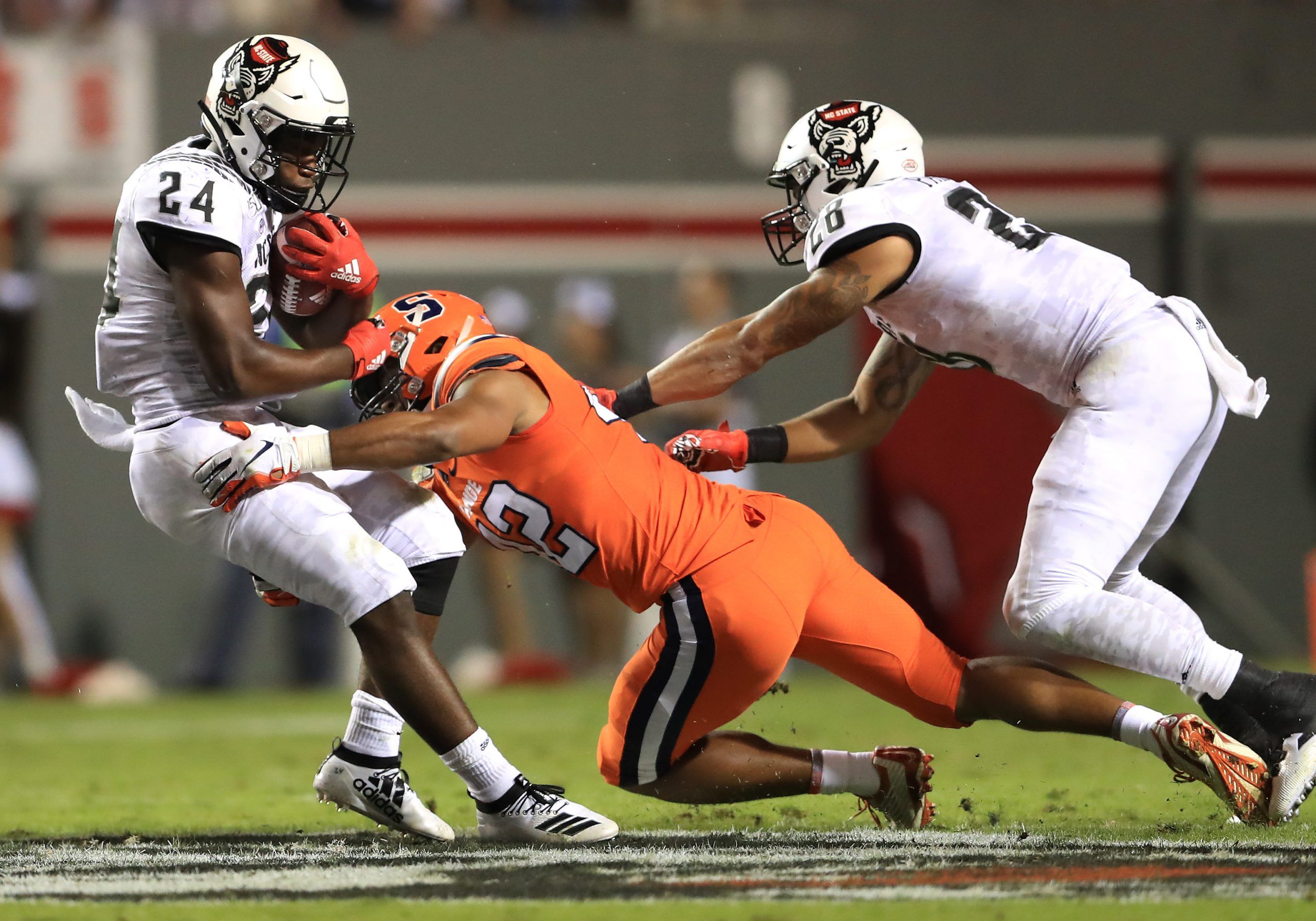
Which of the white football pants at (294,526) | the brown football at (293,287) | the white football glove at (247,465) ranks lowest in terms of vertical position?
the white football pants at (294,526)

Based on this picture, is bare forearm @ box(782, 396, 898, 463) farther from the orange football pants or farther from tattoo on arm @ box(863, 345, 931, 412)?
the orange football pants

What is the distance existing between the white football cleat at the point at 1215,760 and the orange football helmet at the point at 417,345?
178 centimetres

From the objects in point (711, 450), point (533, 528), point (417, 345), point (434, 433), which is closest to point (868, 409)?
point (711, 450)

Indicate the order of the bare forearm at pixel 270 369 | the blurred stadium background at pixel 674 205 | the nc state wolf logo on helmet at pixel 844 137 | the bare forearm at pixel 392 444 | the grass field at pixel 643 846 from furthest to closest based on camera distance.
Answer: the blurred stadium background at pixel 674 205 → the nc state wolf logo on helmet at pixel 844 137 → the bare forearm at pixel 270 369 → the bare forearm at pixel 392 444 → the grass field at pixel 643 846

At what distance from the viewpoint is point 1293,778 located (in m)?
3.88

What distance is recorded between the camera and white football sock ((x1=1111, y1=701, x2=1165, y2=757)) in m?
3.82

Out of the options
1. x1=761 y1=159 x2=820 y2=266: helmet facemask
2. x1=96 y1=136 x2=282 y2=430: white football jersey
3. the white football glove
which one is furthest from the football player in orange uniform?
x1=761 y1=159 x2=820 y2=266: helmet facemask

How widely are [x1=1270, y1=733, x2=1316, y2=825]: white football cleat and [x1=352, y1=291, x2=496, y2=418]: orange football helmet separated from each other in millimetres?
2054

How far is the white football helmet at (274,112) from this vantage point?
411cm

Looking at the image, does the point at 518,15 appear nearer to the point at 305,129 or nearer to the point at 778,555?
the point at 305,129

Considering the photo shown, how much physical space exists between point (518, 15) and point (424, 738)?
697cm

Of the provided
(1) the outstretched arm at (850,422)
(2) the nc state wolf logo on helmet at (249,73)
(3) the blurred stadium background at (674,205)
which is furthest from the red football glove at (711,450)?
(3) the blurred stadium background at (674,205)

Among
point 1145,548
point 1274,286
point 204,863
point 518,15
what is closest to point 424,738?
point 204,863

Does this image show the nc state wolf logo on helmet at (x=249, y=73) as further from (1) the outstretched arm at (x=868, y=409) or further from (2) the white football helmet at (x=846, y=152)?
(1) the outstretched arm at (x=868, y=409)
